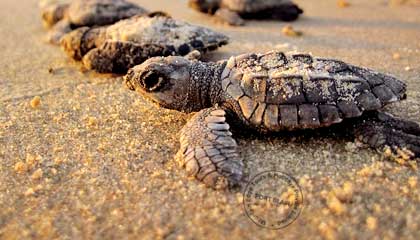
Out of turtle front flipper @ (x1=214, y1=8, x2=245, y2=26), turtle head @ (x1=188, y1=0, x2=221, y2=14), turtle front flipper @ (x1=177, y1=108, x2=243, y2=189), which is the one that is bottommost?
turtle front flipper @ (x1=177, y1=108, x2=243, y2=189)

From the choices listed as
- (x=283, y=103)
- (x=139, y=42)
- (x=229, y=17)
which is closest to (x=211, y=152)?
(x=283, y=103)

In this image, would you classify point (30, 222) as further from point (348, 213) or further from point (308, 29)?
point (308, 29)

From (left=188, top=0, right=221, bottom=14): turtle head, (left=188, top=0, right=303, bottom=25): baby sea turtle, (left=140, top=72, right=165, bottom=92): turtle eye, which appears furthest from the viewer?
(left=188, top=0, right=221, bottom=14): turtle head

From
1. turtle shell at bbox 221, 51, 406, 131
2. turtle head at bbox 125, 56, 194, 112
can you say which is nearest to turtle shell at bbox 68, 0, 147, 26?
turtle head at bbox 125, 56, 194, 112

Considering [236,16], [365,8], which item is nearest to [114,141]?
[236,16]

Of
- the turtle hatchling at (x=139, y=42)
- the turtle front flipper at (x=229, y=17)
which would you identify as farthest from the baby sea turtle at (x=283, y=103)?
the turtle front flipper at (x=229, y=17)

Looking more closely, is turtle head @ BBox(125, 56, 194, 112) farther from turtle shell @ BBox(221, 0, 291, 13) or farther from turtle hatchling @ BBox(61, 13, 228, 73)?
turtle shell @ BBox(221, 0, 291, 13)

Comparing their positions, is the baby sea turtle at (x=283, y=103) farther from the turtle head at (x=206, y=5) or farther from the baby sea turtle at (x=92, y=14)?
the turtle head at (x=206, y=5)
